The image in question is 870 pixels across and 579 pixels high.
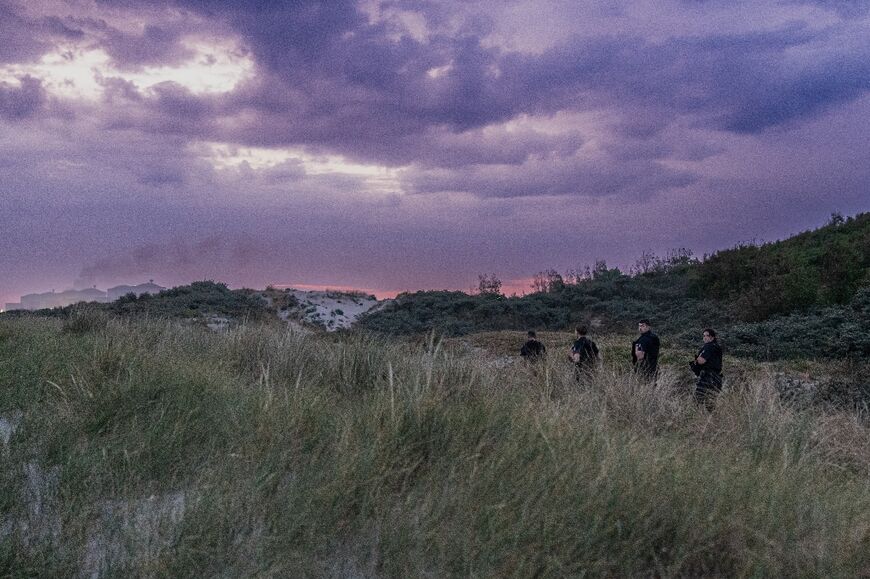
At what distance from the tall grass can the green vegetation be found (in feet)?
41.9

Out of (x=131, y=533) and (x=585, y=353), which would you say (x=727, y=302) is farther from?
(x=131, y=533)

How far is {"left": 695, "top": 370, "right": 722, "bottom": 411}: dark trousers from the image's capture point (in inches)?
375

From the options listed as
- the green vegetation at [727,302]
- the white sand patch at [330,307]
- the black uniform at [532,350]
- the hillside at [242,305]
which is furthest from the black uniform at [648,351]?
the white sand patch at [330,307]

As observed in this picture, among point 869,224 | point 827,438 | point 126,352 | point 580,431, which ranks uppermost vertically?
point 869,224

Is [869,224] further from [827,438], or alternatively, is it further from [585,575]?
[585,575]

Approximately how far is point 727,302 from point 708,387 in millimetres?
18705

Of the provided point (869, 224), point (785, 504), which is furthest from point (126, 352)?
point (869, 224)

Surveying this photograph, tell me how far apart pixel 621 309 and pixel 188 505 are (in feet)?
85.6

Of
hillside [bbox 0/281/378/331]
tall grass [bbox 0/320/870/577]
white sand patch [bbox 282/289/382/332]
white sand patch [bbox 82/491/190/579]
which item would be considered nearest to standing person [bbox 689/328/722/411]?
tall grass [bbox 0/320/870/577]

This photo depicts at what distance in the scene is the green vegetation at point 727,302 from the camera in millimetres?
19266

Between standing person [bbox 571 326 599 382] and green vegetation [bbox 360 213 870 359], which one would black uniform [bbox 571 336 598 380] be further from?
green vegetation [bbox 360 213 870 359]

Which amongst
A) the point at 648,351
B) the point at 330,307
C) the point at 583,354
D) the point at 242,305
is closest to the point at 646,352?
the point at 648,351

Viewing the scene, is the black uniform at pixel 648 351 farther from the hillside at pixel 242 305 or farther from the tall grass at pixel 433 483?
the hillside at pixel 242 305

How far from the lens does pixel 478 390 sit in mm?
7070
